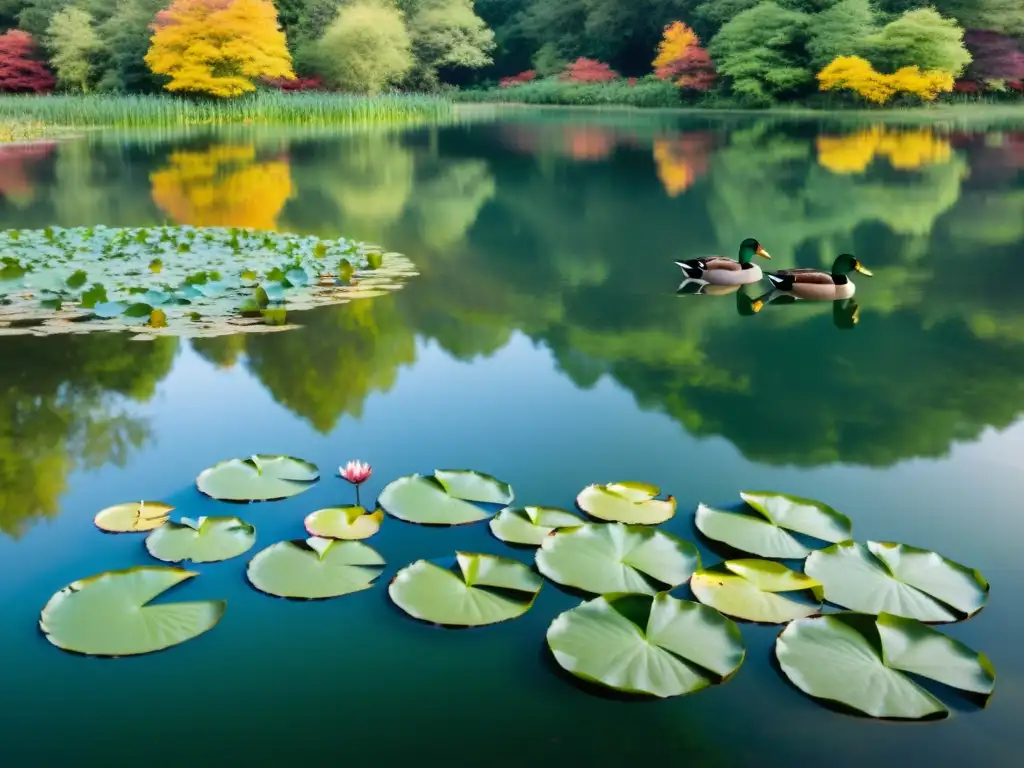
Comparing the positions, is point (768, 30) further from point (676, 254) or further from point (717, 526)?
point (717, 526)

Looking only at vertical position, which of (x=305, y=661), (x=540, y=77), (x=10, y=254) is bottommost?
(x=305, y=661)

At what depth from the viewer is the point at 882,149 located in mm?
13578

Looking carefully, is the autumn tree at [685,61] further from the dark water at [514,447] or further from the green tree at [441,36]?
the dark water at [514,447]

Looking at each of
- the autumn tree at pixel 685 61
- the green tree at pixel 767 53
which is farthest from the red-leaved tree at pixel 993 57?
the autumn tree at pixel 685 61

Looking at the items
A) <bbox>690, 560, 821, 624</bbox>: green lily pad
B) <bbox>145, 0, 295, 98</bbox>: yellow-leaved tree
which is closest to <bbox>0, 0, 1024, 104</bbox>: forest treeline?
<bbox>145, 0, 295, 98</bbox>: yellow-leaved tree

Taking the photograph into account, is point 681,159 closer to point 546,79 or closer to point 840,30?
point 840,30

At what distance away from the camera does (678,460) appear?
8.42ft

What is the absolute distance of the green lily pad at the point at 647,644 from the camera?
1.54 m

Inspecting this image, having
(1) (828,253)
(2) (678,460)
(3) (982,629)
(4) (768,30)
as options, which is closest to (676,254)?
(1) (828,253)

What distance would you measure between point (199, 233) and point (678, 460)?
4414mm

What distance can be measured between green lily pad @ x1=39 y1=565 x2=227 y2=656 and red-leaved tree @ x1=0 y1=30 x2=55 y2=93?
29498 mm

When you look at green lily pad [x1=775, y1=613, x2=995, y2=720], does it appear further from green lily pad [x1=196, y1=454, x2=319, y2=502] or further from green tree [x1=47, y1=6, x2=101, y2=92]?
green tree [x1=47, y1=6, x2=101, y2=92]

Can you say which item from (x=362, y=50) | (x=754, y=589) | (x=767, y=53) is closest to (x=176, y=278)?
(x=754, y=589)

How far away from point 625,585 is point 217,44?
2303 cm
